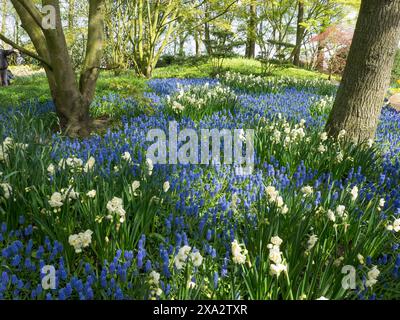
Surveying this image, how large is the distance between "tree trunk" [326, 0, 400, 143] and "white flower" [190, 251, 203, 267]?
3.12m

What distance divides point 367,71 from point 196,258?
336cm

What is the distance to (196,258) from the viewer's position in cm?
175

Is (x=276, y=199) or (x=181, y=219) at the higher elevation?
(x=276, y=199)

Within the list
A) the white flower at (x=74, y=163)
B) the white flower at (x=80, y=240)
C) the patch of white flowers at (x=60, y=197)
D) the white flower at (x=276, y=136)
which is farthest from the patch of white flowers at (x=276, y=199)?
the white flower at (x=276, y=136)

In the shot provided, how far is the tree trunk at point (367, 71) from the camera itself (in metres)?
3.90

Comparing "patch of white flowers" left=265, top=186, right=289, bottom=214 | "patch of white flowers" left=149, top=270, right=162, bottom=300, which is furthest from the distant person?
"patch of white flowers" left=149, top=270, right=162, bottom=300

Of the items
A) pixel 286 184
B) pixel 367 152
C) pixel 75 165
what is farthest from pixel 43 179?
pixel 367 152

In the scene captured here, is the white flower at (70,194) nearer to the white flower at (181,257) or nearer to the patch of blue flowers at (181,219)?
the patch of blue flowers at (181,219)

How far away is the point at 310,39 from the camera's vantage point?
19.3m

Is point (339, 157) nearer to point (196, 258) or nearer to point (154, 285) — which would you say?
point (196, 258)

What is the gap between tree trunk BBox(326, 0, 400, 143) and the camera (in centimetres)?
390

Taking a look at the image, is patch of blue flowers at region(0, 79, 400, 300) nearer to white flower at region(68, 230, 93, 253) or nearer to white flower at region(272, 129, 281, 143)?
white flower at region(68, 230, 93, 253)

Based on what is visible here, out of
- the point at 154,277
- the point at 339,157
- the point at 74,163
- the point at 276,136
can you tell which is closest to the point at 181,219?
the point at 154,277
